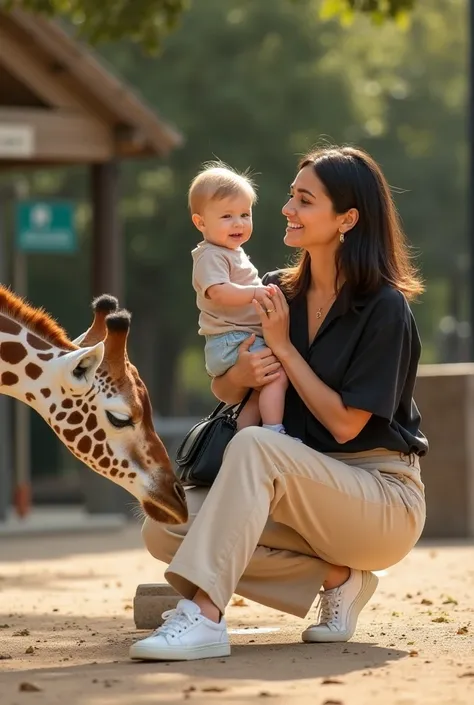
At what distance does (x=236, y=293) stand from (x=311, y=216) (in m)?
0.39

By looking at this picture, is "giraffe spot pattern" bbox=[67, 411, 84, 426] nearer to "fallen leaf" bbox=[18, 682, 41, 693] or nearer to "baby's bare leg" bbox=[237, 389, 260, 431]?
"baby's bare leg" bbox=[237, 389, 260, 431]

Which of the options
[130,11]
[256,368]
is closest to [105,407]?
[256,368]

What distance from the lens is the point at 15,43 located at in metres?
14.8

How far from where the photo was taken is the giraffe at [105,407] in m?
6.16

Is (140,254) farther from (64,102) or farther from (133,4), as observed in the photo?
(133,4)

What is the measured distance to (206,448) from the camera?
6.43 metres

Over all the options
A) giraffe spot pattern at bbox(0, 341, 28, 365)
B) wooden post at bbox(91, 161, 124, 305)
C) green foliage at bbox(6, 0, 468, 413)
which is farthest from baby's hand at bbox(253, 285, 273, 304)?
green foliage at bbox(6, 0, 468, 413)

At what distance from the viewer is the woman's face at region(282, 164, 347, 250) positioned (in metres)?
6.37

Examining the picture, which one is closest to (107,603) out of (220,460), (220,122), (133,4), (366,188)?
(220,460)

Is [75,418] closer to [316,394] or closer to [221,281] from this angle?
[221,281]

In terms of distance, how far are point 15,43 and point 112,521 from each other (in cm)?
406

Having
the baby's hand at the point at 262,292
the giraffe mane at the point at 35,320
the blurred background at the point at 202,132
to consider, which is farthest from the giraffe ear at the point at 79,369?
the blurred background at the point at 202,132

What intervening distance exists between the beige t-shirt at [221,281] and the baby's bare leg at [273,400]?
1.04ft

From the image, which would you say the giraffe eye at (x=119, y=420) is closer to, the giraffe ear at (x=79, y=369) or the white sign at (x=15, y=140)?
the giraffe ear at (x=79, y=369)
